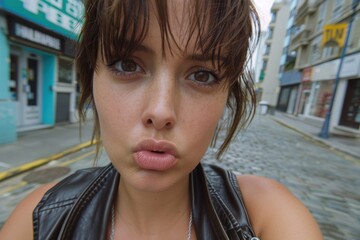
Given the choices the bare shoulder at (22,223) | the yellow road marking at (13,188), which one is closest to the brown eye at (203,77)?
the bare shoulder at (22,223)

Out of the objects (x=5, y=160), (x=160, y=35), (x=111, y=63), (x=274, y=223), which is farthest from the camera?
(x=5, y=160)

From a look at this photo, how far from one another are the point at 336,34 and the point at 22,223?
12.8 metres

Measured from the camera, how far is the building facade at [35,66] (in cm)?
540

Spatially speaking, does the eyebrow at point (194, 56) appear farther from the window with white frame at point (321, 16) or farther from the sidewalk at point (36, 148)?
the window with white frame at point (321, 16)

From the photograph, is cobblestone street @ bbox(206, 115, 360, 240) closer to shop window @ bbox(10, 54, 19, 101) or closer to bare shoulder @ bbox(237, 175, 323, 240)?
bare shoulder @ bbox(237, 175, 323, 240)

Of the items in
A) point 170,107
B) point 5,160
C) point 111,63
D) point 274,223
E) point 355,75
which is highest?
point 355,75

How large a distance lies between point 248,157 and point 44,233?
212 inches

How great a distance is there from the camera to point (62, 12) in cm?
727

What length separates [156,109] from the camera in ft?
2.43

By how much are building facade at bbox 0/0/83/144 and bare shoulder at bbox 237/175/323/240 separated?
16.0ft

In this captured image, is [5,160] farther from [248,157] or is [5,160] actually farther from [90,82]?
[248,157]

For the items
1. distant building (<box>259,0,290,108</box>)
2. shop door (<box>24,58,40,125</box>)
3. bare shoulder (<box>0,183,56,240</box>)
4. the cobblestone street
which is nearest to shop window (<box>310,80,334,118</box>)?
the cobblestone street

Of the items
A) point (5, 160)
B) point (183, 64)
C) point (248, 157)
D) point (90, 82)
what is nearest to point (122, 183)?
point (90, 82)

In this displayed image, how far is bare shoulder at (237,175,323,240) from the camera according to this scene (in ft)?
3.07
